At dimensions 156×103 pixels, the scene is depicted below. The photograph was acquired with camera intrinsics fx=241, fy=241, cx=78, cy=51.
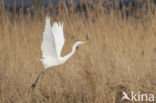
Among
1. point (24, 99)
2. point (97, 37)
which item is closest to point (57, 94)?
point (24, 99)

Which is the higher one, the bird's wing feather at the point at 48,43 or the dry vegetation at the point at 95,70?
the bird's wing feather at the point at 48,43

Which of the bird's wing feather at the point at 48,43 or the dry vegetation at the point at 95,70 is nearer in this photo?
the bird's wing feather at the point at 48,43

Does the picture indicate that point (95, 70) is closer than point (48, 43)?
No

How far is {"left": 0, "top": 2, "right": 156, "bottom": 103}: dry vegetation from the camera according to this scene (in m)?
2.13

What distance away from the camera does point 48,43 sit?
1.92 meters

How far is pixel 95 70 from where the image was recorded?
2.32m

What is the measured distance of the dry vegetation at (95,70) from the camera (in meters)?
2.13

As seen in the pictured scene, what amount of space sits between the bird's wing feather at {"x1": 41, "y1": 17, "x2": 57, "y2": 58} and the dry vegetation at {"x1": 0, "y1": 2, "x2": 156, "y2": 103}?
35cm

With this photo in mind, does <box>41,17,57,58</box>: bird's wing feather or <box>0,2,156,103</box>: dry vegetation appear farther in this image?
<box>0,2,156,103</box>: dry vegetation

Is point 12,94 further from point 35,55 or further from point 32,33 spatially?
point 32,33

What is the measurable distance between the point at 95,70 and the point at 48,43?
618mm

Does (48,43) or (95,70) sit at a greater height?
(48,43)

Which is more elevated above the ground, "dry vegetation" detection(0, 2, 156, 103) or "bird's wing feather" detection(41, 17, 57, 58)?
"bird's wing feather" detection(41, 17, 57, 58)

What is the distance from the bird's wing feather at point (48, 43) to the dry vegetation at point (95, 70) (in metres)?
0.35
